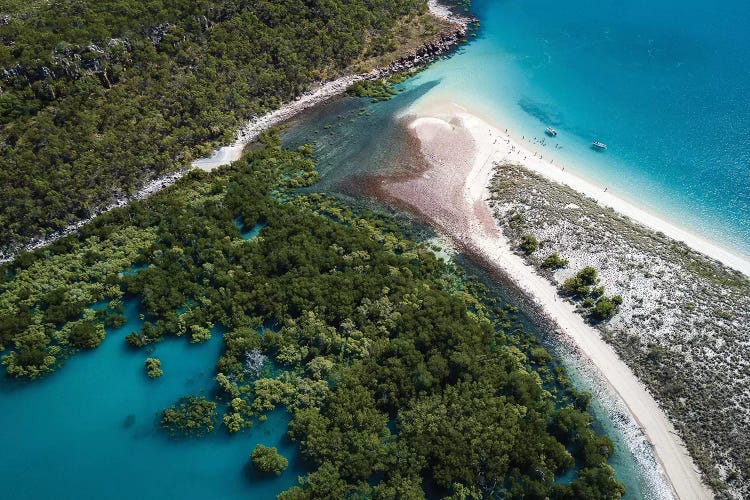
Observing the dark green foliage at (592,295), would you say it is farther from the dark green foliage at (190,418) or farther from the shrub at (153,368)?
the shrub at (153,368)

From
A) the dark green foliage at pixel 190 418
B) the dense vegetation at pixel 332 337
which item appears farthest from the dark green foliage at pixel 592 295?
the dark green foliage at pixel 190 418

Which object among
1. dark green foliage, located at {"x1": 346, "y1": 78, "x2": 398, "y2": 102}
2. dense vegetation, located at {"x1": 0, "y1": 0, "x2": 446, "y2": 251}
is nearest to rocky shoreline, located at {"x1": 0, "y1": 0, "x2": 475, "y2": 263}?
dense vegetation, located at {"x1": 0, "y1": 0, "x2": 446, "y2": 251}

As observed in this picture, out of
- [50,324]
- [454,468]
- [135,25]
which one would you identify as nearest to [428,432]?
[454,468]

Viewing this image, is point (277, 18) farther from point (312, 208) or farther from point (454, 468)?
point (454, 468)

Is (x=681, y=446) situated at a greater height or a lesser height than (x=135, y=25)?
lesser

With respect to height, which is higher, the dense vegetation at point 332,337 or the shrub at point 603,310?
the shrub at point 603,310

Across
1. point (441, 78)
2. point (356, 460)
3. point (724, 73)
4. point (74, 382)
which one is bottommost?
point (74, 382)

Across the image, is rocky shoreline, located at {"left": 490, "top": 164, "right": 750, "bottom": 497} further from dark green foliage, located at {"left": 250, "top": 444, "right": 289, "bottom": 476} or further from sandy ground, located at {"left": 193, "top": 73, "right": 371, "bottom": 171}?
sandy ground, located at {"left": 193, "top": 73, "right": 371, "bottom": 171}
